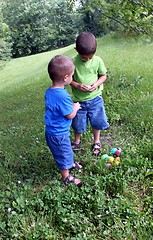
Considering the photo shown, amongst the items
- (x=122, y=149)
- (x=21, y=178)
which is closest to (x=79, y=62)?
(x=122, y=149)

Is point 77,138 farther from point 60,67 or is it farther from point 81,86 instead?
point 60,67

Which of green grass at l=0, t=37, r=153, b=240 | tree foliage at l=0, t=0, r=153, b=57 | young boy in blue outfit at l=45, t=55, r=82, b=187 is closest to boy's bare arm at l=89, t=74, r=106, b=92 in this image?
young boy in blue outfit at l=45, t=55, r=82, b=187

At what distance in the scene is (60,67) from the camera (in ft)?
9.70

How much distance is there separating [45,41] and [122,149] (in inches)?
1141

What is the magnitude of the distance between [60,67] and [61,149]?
80 centimetres

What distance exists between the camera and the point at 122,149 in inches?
153

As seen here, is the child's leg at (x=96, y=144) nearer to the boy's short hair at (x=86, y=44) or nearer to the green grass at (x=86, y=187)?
the green grass at (x=86, y=187)

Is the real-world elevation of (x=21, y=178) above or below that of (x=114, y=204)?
below

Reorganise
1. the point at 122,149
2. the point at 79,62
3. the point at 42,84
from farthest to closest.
Answer: 1. the point at 42,84
2. the point at 122,149
3. the point at 79,62

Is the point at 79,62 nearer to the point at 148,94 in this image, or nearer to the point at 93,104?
the point at 93,104

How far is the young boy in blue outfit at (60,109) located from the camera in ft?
9.79

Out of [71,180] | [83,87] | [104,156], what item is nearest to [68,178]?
[71,180]

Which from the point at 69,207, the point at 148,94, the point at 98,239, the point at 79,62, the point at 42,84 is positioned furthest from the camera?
the point at 42,84

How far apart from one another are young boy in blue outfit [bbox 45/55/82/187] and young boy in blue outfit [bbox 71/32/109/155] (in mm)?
452
